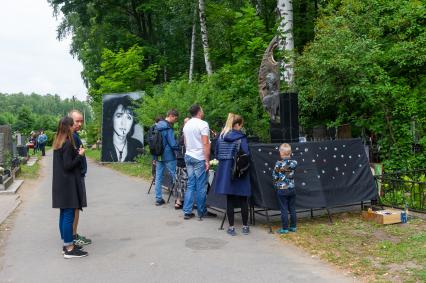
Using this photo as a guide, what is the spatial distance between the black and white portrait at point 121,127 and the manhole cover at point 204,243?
15.0 metres

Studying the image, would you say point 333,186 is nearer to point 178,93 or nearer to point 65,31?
point 178,93

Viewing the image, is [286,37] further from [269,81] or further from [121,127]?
[121,127]

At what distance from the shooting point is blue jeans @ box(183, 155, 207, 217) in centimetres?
785

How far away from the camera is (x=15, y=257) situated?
6.16 m

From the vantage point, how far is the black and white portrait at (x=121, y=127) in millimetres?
21500

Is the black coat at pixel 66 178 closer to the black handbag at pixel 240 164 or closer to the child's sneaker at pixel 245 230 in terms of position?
the black handbag at pixel 240 164

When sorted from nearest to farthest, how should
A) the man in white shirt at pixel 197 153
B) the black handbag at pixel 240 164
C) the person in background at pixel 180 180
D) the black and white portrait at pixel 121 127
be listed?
the black handbag at pixel 240 164 < the man in white shirt at pixel 197 153 < the person in background at pixel 180 180 < the black and white portrait at pixel 121 127

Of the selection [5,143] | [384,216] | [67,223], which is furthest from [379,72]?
[5,143]

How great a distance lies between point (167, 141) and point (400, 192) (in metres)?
4.26

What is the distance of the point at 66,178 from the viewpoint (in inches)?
235

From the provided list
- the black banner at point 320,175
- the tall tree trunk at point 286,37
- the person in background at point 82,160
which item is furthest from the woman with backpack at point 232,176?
the tall tree trunk at point 286,37

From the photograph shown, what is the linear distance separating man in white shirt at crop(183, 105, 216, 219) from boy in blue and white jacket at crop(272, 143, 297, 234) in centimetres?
129

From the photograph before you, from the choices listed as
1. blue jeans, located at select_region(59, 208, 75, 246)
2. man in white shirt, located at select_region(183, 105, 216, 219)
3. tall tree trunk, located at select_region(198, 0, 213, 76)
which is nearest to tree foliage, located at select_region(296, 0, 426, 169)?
man in white shirt, located at select_region(183, 105, 216, 219)

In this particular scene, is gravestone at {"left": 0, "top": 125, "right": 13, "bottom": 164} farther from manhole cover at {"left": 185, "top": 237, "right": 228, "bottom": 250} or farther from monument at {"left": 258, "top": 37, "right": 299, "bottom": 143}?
manhole cover at {"left": 185, "top": 237, "right": 228, "bottom": 250}
